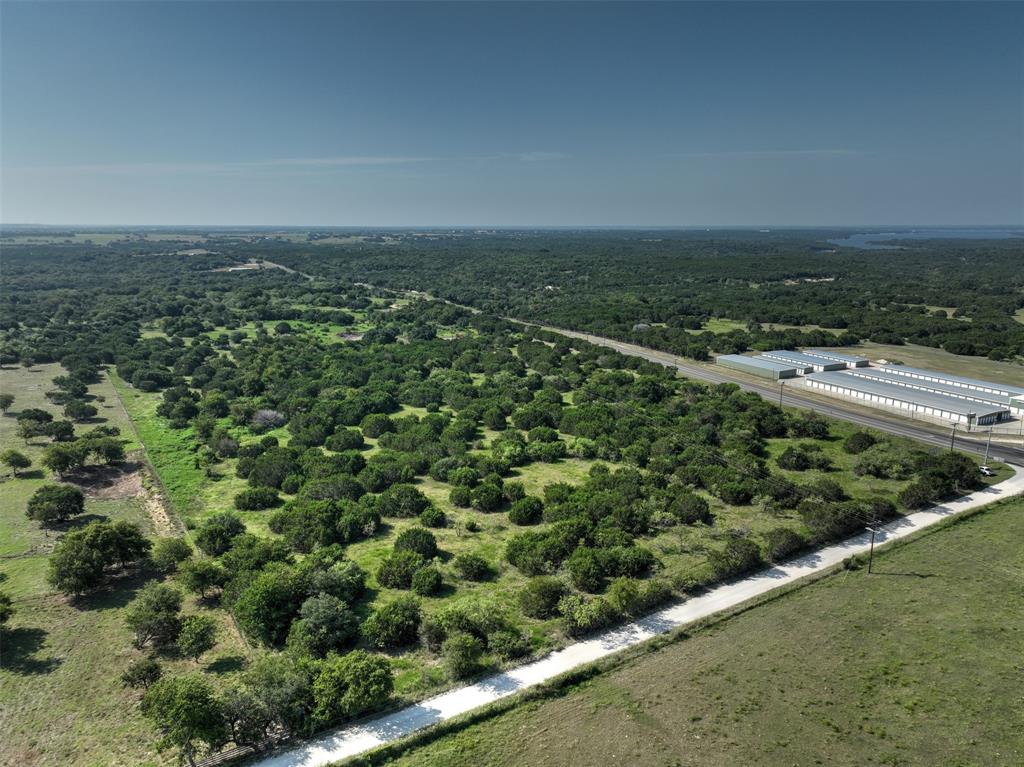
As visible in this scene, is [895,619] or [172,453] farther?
[172,453]

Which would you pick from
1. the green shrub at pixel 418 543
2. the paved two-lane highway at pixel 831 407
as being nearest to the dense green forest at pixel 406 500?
the green shrub at pixel 418 543

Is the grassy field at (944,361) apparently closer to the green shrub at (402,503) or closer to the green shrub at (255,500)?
the green shrub at (402,503)

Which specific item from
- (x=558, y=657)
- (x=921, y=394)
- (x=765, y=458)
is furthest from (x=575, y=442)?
(x=921, y=394)

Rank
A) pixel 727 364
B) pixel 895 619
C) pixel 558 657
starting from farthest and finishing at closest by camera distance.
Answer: pixel 727 364
pixel 895 619
pixel 558 657

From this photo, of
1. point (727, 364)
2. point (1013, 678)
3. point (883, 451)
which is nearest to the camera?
point (1013, 678)

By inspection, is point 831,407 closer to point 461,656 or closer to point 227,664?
point 461,656

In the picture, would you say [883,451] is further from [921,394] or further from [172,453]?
[172,453]

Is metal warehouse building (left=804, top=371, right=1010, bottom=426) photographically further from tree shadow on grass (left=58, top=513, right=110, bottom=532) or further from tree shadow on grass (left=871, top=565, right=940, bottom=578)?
tree shadow on grass (left=58, top=513, right=110, bottom=532)
